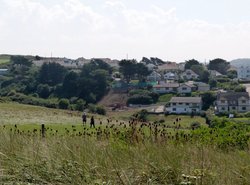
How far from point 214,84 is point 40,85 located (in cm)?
3088

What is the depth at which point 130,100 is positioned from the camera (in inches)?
2918

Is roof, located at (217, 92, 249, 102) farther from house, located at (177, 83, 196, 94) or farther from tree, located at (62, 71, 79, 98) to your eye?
tree, located at (62, 71, 79, 98)

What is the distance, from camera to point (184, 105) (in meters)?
66.2

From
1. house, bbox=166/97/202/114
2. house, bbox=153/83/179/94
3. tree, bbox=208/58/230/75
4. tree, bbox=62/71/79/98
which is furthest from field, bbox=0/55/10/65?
house, bbox=166/97/202/114

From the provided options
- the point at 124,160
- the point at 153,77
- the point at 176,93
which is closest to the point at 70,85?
the point at 176,93

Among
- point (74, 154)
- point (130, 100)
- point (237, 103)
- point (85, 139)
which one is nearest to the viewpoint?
point (74, 154)

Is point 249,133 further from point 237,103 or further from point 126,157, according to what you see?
point 237,103

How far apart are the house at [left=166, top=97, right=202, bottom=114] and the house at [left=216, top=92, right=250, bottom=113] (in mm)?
2891

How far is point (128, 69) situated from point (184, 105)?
2662cm

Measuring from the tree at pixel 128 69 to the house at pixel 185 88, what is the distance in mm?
12286

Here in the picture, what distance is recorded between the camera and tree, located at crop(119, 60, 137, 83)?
90.7m

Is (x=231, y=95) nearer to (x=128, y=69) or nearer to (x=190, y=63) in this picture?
(x=128, y=69)

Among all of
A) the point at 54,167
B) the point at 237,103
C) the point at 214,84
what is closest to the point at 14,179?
the point at 54,167

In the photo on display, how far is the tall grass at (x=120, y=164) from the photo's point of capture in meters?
5.12
